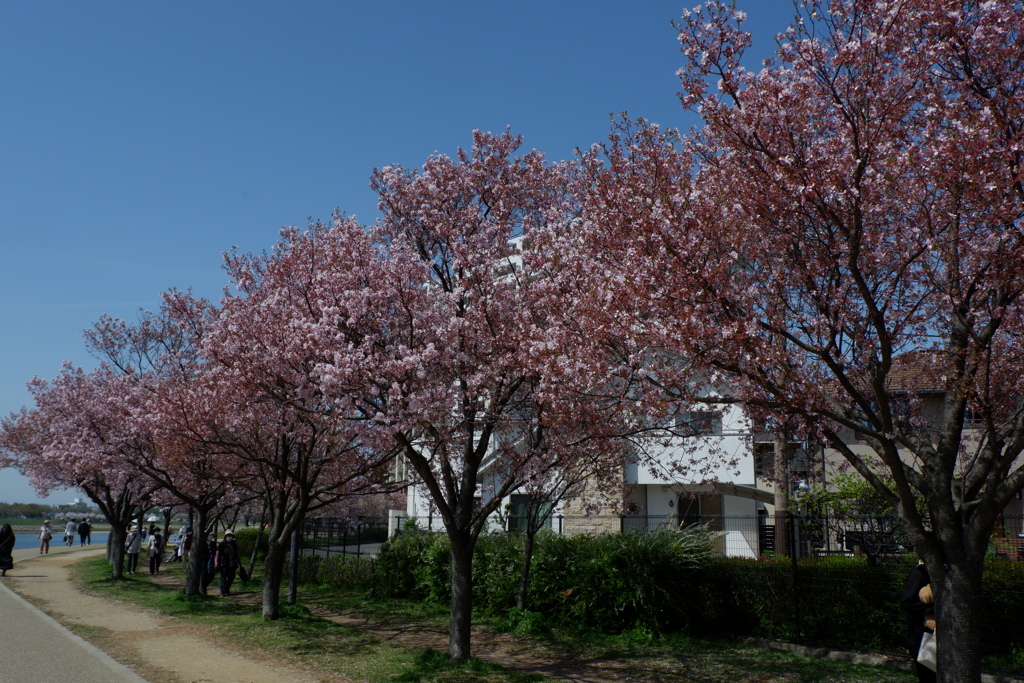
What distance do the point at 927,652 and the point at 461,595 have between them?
234 inches

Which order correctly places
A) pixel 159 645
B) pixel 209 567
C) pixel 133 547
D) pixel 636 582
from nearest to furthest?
pixel 159 645 < pixel 636 582 < pixel 209 567 < pixel 133 547

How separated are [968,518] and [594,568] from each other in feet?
26.2

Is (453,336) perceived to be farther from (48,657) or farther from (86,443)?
(86,443)

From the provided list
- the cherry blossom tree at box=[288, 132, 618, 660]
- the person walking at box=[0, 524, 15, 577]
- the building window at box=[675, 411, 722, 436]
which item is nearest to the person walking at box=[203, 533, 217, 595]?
the person walking at box=[0, 524, 15, 577]

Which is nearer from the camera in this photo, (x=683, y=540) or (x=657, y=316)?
(x=657, y=316)

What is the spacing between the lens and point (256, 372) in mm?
10984

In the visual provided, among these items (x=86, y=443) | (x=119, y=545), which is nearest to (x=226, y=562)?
(x=86, y=443)

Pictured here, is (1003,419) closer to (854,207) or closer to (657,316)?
(854,207)

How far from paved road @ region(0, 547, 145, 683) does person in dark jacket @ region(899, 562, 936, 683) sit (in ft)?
28.6

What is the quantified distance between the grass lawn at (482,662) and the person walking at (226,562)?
349 centimetres

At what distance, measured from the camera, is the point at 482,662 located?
34.4 feet

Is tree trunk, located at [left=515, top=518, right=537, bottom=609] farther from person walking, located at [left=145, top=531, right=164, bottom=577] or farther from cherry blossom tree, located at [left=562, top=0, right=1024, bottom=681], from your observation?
person walking, located at [left=145, top=531, right=164, bottom=577]

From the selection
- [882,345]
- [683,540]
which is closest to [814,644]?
[683,540]

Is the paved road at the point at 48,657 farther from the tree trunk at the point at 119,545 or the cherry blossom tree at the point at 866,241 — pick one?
the tree trunk at the point at 119,545
